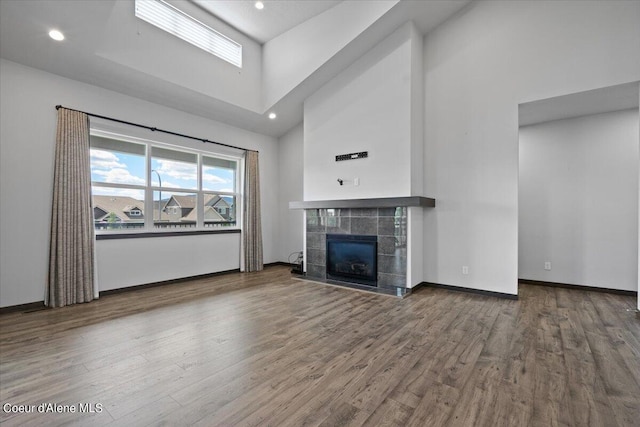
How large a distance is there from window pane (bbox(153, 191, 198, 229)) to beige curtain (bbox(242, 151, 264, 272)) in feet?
3.32

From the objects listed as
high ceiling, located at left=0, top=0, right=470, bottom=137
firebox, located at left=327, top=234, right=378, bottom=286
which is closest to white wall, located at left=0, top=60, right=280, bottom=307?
high ceiling, located at left=0, top=0, right=470, bottom=137

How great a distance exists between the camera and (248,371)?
7.00 ft

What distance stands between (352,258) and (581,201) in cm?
367

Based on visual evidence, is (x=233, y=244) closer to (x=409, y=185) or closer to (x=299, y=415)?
(x=409, y=185)

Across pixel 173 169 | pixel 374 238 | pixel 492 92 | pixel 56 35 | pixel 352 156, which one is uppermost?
pixel 56 35

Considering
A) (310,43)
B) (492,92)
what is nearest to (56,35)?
(310,43)

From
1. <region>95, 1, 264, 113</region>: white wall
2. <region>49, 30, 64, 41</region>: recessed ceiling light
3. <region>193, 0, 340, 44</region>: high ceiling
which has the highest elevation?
<region>193, 0, 340, 44</region>: high ceiling

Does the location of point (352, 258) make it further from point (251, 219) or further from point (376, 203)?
point (251, 219)

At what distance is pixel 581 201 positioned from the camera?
4.49 metres

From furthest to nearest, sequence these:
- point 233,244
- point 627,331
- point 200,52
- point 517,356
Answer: point 233,244 → point 200,52 → point 627,331 → point 517,356

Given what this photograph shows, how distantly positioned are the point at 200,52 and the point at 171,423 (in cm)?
491

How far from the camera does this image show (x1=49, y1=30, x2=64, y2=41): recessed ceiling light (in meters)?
3.19

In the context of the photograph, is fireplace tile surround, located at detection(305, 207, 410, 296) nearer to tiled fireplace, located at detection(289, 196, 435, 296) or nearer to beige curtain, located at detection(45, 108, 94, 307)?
tiled fireplace, located at detection(289, 196, 435, 296)

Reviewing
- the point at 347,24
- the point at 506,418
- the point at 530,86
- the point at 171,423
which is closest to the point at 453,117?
the point at 530,86
